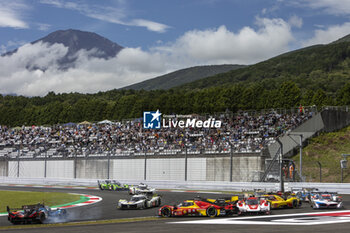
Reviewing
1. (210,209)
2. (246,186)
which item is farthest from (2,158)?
(210,209)

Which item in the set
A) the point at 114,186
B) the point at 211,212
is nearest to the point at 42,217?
the point at 211,212

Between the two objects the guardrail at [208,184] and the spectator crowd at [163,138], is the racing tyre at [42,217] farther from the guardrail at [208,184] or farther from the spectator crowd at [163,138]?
the spectator crowd at [163,138]

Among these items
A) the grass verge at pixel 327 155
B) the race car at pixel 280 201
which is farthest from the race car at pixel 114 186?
the race car at pixel 280 201

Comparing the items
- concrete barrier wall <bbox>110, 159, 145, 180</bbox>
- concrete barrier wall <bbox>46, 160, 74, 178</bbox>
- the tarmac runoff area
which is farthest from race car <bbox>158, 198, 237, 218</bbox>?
concrete barrier wall <bbox>46, 160, 74, 178</bbox>

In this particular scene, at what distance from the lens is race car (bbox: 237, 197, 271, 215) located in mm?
19031

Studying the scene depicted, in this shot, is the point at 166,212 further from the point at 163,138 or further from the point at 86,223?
the point at 163,138

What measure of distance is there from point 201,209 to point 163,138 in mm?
32934

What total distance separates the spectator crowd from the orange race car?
19237mm

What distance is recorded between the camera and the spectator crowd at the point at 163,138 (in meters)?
43.9

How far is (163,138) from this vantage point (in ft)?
169

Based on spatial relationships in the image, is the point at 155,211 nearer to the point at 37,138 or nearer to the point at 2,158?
the point at 2,158

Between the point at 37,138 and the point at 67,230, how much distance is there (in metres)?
51.5

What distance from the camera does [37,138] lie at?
63469mm

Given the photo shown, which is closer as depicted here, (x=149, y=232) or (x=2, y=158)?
(x=149, y=232)
